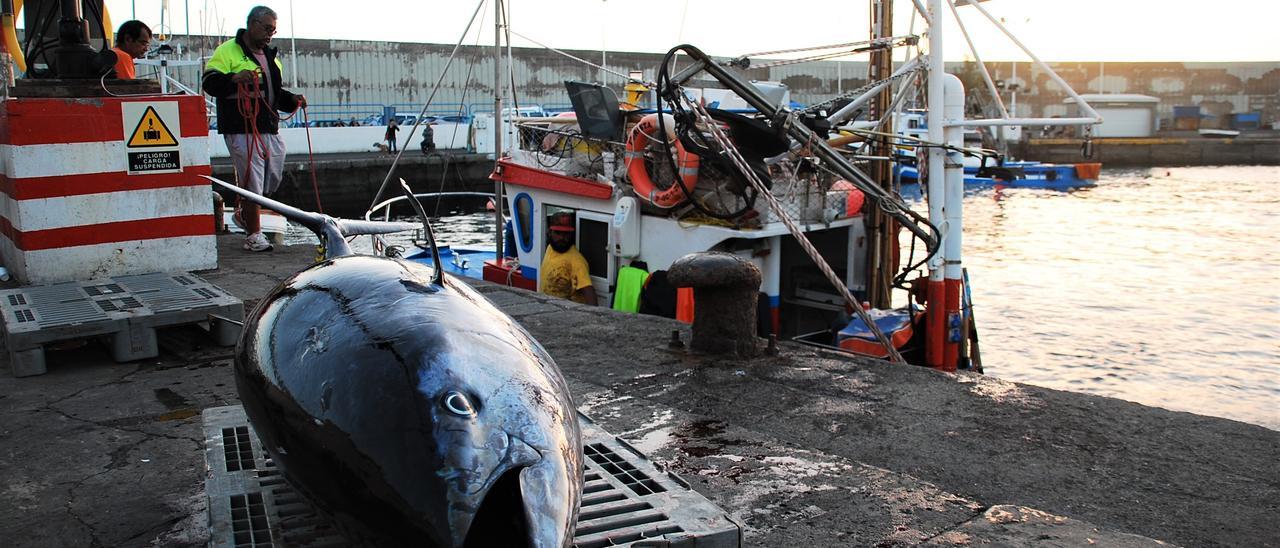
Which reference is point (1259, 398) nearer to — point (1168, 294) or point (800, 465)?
point (1168, 294)

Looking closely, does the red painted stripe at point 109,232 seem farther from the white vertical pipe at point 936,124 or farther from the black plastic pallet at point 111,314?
the white vertical pipe at point 936,124

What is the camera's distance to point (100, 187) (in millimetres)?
6855

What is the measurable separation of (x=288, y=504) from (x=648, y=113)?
898cm

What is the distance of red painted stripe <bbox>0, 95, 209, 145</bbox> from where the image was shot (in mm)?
6578

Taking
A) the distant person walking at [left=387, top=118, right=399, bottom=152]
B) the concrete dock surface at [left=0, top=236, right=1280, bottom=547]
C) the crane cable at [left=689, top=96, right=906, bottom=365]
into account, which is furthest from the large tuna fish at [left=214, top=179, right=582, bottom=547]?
the distant person walking at [left=387, top=118, right=399, bottom=152]

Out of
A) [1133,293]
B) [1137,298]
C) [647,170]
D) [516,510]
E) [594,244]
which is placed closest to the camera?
[516,510]

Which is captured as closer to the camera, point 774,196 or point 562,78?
point 774,196

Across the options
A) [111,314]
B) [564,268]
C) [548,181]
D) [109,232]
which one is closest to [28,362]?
[111,314]

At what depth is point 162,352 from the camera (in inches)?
225

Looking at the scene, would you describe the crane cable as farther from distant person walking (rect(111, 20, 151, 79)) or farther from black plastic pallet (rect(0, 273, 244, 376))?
distant person walking (rect(111, 20, 151, 79))

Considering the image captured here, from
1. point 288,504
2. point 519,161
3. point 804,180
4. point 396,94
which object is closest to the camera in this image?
point 288,504

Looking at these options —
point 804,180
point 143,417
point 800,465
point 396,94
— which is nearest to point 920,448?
point 800,465

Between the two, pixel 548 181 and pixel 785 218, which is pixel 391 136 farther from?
pixel 785 218

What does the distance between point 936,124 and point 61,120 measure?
6.98 metres
